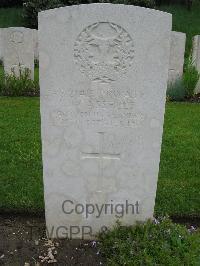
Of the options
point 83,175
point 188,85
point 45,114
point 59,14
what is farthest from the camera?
point 188,85

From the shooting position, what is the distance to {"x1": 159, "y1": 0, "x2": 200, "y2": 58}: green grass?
62.8 feet

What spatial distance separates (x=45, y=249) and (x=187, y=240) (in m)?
1.12

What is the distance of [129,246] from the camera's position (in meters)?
3.05

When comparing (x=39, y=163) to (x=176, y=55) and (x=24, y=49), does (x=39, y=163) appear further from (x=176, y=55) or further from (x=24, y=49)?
(x=176, y=55)

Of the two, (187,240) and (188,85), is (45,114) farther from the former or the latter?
(188,85)

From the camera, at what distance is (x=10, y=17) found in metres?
21.4

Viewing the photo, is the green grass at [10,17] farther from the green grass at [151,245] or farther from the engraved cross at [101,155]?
the green grass at [151,245]

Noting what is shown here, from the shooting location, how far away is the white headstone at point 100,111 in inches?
111

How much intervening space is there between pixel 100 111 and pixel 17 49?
22.4ft

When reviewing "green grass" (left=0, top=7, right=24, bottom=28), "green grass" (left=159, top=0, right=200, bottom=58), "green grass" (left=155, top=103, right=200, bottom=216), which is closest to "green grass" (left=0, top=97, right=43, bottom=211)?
"green grass" (left=155, top=103, right=200, bottom=216)

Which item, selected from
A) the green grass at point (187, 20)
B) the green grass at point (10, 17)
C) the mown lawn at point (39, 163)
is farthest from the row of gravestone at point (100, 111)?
the green grass at point (10, 17)

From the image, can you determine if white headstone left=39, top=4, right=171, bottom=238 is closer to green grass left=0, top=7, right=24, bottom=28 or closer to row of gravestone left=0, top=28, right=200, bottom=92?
row of gravestone left=0, top=28, right=200, bottom=92

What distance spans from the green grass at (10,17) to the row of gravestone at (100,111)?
18.0 metres

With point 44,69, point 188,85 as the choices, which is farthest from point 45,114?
point 188,85
